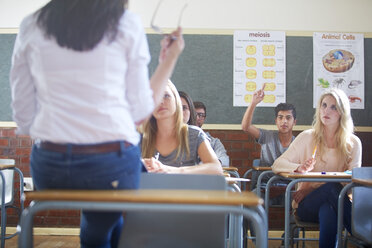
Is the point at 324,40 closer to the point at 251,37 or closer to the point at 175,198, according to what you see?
the point at 251,37

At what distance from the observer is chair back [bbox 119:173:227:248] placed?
4.54 feet

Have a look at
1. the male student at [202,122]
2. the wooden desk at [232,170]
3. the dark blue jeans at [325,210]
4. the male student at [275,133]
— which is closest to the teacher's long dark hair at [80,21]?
the dark blue jeans at [325,210]

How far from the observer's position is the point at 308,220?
102 inches

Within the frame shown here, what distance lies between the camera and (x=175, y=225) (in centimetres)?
140

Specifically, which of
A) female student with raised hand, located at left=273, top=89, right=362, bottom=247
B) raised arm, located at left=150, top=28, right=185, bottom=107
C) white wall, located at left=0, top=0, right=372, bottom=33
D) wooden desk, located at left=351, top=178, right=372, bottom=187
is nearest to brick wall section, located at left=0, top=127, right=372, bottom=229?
white wall, located at left=0, top=0, right=372, bottom=33

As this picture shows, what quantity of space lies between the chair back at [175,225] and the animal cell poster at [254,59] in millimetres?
2844

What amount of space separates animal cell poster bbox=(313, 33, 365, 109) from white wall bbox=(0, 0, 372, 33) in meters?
0.09

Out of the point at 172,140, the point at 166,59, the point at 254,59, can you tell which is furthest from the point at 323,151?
the point at 166,59

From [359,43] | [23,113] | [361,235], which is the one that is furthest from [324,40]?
[23,113]

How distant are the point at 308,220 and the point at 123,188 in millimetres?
1749

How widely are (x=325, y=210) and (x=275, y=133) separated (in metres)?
1.55

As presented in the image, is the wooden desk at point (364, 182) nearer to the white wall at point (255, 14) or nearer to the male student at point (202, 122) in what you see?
the male student at point (202, 122)

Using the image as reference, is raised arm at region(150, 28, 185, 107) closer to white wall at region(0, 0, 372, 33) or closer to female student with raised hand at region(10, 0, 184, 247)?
female student with raised hand at region(10, 0, 184, 247)

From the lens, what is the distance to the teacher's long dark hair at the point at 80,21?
1105 mm
